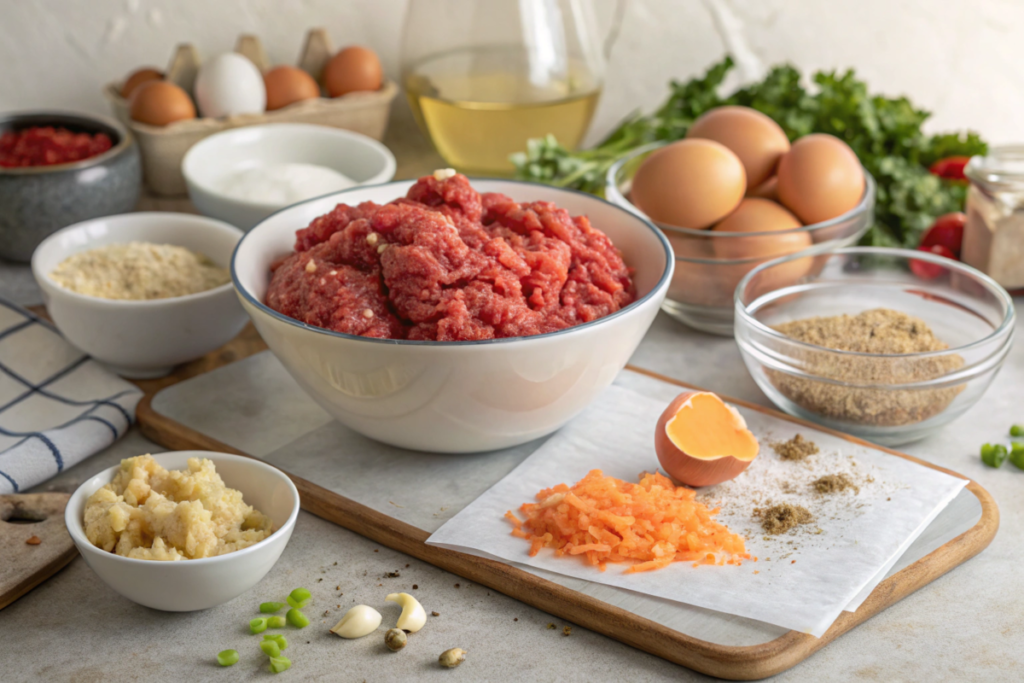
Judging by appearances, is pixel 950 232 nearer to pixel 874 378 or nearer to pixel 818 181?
pixel 818 181

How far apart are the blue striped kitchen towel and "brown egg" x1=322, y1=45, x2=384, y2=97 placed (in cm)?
116

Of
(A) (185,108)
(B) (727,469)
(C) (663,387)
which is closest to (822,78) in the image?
(C) (663,387)

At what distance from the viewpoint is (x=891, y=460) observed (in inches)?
61.5

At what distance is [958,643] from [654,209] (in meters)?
1.09

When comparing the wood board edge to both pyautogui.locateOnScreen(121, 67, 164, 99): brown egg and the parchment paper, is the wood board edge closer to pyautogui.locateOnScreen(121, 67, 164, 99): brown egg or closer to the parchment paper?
the parchment paper

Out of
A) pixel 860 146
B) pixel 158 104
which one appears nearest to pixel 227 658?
pixel 158 104

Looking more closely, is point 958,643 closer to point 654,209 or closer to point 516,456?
point 516,456

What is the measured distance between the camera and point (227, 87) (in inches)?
102

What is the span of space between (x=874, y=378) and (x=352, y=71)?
1830mm

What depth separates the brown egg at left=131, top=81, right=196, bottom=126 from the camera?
8.25 feet

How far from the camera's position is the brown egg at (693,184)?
1.97 m

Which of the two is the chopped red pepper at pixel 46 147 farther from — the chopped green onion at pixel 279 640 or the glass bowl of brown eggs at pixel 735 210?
the chopped green onion at pixel 279 640

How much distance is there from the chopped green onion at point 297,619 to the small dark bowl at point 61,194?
1.44 metres

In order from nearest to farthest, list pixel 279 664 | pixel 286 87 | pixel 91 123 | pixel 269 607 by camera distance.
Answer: pixel 279 664, pixel 269 607, pixel 91 123, pixel 286 87
